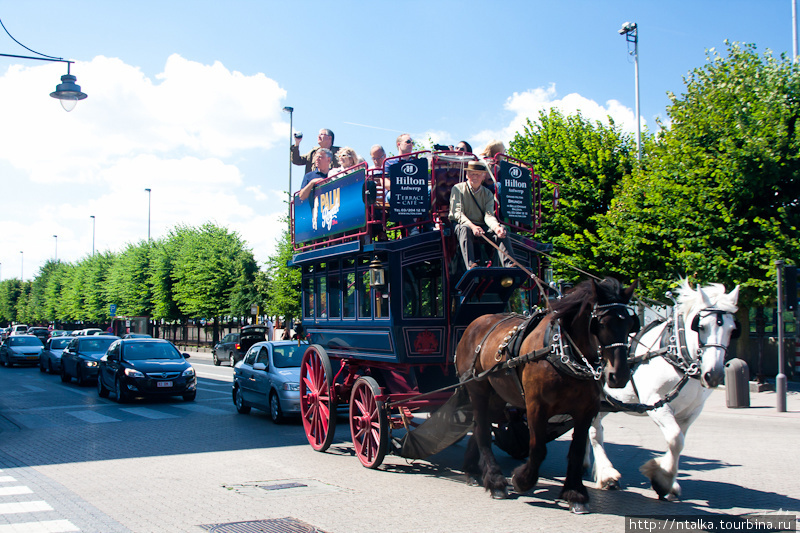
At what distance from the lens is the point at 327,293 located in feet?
34.8

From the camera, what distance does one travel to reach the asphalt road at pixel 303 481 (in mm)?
6297

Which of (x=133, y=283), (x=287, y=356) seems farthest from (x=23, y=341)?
(x=287, y=356)

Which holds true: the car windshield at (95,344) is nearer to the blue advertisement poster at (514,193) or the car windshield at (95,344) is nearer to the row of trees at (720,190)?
the row of trees at (720,190)

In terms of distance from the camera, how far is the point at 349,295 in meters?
9.84

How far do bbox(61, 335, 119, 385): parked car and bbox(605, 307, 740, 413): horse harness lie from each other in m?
19.3

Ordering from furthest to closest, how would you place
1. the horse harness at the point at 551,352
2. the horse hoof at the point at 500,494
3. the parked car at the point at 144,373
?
the parked car at the point at 144,373 → the horse hoof at the point at 500,494 → the horse harness at the point at 551,352

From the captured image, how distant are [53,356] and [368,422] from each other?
75.8 feet

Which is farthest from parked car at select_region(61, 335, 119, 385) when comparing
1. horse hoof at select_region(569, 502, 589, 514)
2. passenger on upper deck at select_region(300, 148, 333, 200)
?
horse hoof at select_region(569, 502, 589, 514)

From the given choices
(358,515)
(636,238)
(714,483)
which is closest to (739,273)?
(636,238)

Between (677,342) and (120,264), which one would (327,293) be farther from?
(120,264)

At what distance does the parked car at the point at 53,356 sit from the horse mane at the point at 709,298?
2598 centimetres

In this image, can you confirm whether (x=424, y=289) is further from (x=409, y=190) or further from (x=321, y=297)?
(x=321, y=297)

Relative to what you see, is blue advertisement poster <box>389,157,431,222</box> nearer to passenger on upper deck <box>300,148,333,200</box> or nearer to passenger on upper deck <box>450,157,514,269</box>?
passenger on upper deck <box>450,157,514,269</box>

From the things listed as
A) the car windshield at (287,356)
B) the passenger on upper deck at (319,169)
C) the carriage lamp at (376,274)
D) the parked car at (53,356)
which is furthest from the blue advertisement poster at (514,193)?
the parked car at (53,356)
